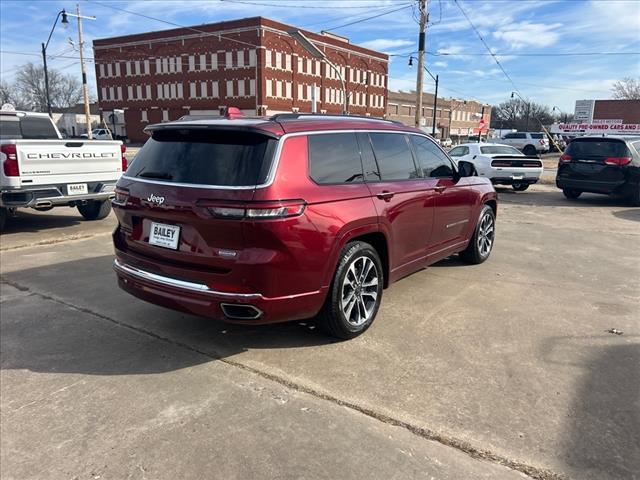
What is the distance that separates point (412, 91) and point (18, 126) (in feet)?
304

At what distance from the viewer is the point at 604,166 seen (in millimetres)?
12406

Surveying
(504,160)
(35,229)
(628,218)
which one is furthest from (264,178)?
(504,160)

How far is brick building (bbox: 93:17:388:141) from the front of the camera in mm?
55750

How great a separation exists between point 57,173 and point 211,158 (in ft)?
19.2

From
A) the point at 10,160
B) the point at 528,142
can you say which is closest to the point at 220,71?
the point at 528,142

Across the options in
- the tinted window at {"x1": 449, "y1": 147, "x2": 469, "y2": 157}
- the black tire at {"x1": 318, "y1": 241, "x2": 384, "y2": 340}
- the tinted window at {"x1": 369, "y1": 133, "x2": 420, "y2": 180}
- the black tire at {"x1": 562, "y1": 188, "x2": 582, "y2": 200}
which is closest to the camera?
the black tire at {"x1": 318, "y1": 241, "x2": 384, "y2": 340}

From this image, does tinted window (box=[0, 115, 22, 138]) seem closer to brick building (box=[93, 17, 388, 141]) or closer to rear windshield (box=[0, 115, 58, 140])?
rear windshield (box=[0, 115, 58, 140])

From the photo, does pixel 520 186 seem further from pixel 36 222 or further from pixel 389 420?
pixel 389 420

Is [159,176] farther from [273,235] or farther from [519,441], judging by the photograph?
[519,441]

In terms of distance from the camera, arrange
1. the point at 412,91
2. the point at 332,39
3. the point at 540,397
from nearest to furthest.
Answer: the point at 540,397 → the point at 332,39 → the point at 412,91

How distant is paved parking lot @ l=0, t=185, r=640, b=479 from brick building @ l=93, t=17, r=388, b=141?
172 feet

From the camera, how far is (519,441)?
9.10 ft

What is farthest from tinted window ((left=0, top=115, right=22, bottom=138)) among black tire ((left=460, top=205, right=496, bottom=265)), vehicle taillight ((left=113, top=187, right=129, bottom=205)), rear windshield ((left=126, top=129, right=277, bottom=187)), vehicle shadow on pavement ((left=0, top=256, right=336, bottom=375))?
black tire ((left=460, top=205, right=496, bottom=265))

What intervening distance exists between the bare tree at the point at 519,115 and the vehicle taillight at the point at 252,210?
100460 mm
